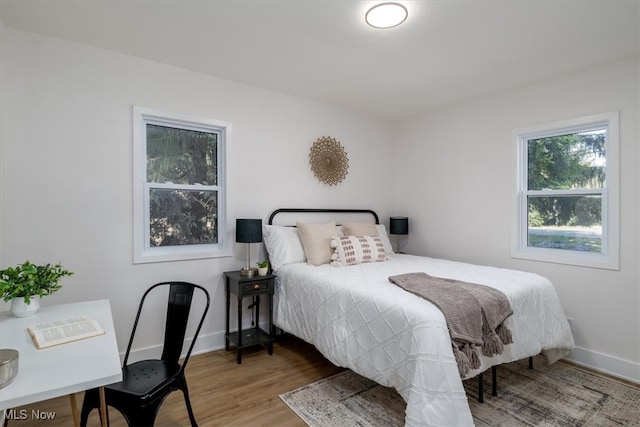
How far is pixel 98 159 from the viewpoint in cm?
262

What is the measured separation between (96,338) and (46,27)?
223 centimetres

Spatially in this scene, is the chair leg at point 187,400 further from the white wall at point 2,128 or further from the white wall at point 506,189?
the white wall at point 506,189

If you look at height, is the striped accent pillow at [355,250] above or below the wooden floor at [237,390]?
above

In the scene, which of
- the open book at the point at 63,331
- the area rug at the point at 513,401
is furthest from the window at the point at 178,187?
the area rug at the point at 513,401

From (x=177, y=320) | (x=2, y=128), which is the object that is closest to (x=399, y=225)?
(x=177, y=320)

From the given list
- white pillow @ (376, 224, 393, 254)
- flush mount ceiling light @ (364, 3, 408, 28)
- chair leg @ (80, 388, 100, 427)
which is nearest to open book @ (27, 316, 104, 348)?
chair leg @ (80, 388, 100, 427)

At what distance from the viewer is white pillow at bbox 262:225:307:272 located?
3.23 m

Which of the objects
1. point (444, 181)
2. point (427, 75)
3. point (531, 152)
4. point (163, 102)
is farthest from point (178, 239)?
point (531, 152)

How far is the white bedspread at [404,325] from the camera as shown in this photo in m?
1.72

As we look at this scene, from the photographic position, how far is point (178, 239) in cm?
312

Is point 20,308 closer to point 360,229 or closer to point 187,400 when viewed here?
point 187,400

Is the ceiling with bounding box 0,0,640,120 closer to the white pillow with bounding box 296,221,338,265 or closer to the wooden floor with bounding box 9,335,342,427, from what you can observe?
the white pillow with bounding box 296,221,338,265

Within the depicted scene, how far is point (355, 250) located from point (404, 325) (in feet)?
4.56

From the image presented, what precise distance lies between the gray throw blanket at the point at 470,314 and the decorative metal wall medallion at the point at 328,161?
189cm
